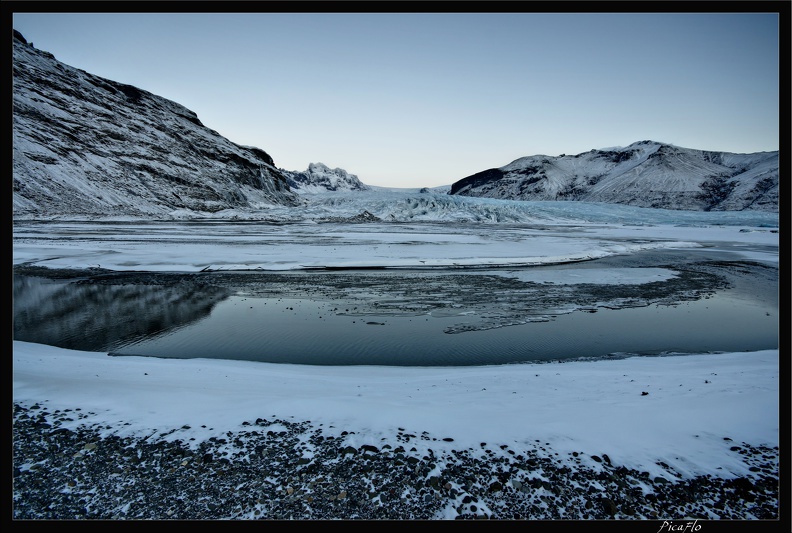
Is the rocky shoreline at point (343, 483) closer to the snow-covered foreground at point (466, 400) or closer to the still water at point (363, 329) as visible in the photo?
the snow-covered foreground at point (466, 400)

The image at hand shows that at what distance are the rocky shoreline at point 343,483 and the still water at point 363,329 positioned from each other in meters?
3.03

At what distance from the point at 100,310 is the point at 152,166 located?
6910 centimetres

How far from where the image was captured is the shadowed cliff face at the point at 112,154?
5275 cm

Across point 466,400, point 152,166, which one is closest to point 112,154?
point 152,166

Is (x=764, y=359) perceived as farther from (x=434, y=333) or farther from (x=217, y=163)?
(x=217, y=163)

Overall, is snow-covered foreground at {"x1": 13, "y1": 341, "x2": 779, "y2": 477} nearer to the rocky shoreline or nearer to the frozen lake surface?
the rocky shoreline

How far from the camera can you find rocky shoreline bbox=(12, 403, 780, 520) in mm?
2893

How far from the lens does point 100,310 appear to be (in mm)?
9719

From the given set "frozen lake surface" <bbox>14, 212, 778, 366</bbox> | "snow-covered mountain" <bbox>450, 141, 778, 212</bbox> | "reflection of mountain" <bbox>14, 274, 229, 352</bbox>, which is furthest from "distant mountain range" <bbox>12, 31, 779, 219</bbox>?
"reflection of mountain" <bbox>14, 274, 229, 352</bbox>

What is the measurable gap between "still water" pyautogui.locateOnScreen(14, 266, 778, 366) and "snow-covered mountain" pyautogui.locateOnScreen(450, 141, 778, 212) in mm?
92419
